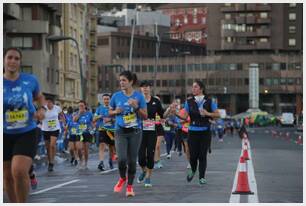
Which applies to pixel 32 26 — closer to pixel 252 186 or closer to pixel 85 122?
pixel 85 122

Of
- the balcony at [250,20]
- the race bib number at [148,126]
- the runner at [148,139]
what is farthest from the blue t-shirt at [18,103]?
the balcony at [250,20]

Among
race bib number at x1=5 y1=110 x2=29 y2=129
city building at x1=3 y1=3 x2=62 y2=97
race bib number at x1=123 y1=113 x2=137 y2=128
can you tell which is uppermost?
city building at x1=3 y1=3 x2=62 y2=97

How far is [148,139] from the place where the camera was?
540 inches

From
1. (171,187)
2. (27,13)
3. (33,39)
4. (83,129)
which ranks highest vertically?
(27,13)

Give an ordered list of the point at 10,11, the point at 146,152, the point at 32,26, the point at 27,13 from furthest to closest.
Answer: the point at 27,13, the point at 32,26, the point at 10,11, the point at 146,152

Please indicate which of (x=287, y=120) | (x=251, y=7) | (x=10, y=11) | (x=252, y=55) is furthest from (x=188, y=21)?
(x=10, y=11)

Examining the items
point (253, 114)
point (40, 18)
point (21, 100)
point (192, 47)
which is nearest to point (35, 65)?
point (40, 18)

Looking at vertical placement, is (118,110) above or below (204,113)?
above

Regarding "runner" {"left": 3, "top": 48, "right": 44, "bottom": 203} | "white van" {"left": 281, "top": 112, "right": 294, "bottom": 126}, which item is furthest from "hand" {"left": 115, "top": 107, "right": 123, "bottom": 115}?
"white van" {"left": 281, "top": 112, "right": 294, "bottom": 126}

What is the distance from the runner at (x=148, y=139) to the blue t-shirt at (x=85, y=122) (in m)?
5.21

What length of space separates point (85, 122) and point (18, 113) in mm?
11249

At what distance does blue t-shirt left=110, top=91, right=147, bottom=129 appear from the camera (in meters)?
11.7

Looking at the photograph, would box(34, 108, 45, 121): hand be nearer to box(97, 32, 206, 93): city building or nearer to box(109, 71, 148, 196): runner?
box(109, 71, 148, 196): runner

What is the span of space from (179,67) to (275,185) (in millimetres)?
123810
